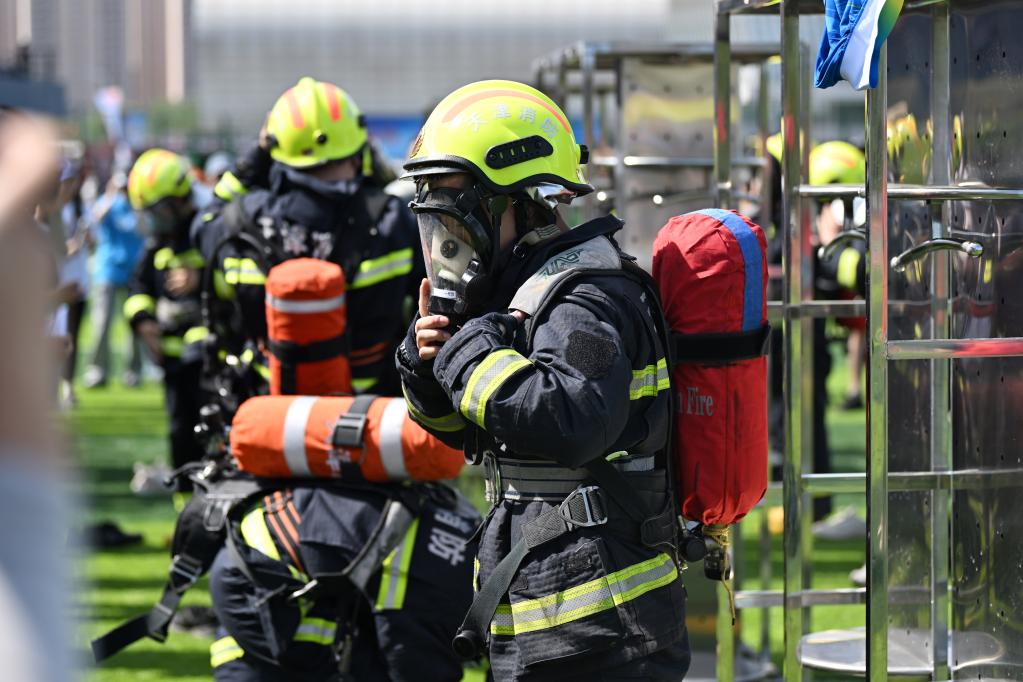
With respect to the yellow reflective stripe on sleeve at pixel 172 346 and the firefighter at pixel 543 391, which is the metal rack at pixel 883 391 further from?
the yellow reflective stripe on sleeve at pixel 172 346

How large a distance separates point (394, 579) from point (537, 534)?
1.24m

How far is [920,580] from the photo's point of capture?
15.4 ft

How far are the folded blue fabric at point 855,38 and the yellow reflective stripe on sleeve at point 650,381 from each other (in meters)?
0.81

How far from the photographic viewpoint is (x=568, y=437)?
112 inches

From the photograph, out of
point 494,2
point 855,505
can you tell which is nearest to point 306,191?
point 855,505

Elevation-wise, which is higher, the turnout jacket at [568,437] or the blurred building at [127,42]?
the blurred building at [127,42]

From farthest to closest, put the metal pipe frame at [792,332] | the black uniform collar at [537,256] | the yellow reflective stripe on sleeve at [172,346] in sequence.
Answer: the yellow reflective stripe on sleeve at [172,346]
the metal pipe frame at [792,332]
the black uniform collar at [537,256]

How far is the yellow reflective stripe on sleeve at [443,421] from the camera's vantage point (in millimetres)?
3299

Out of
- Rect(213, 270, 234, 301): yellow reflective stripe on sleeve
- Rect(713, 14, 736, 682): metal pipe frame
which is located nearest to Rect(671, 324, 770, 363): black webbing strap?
Rect(713, 14, 736, 682): metal pipe frame

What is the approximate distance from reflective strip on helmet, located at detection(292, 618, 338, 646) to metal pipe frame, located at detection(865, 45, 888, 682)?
1.61m

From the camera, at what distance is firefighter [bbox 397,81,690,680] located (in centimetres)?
290

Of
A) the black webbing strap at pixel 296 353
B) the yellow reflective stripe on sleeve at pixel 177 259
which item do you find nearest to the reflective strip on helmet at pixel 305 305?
the black webbing strap at pixel 296 353

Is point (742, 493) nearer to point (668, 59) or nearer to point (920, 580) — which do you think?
point (920, 580)

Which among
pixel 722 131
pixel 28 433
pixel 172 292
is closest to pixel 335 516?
pixel 722 131
